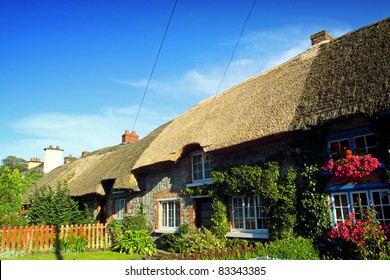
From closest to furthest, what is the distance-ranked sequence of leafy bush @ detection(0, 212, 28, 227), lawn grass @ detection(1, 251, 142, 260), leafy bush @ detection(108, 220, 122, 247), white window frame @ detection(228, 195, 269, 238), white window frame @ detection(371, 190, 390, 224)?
white window frame @ detection(371, 190, 390, 224) → white window frame @ detection(228, 195, 269, 238) → lawn grass @ detection(1, 251, 142, 260) → leafy bush @ detection(108, 220, 122, 247) → leafy bush @ detection(0, 212, 28, 227)

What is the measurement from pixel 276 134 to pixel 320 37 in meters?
6.85

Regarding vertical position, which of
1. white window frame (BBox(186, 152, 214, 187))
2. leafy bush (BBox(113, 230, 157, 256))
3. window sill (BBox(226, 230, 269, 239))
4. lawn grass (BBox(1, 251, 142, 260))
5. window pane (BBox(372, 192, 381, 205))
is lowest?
lawn grass (BBox(1, 251, 142, 260))

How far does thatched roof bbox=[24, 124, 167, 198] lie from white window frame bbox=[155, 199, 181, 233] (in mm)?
1969

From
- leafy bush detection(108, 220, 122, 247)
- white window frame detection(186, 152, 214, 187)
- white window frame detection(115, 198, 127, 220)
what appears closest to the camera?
white window frame detection(186, 152, 214, 187)

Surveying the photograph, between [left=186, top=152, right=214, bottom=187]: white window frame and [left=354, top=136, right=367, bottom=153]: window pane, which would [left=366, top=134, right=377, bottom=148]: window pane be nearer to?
[left=354, top=136, right=367, bottom=153]: window pane

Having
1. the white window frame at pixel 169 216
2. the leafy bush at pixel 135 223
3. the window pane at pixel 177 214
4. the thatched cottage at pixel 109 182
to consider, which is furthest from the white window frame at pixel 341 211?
the thatched cottage at pixel 109 182

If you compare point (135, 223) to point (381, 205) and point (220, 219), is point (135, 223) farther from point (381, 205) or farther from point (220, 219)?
point (381, 205)

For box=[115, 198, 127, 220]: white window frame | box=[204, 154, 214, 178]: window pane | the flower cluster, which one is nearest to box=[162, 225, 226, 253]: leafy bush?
box=[204, 154, 214, 178]: window pane

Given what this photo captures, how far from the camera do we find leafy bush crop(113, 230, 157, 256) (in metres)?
12.9

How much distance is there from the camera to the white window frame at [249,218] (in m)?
10.3

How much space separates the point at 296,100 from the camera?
10031 millimetres

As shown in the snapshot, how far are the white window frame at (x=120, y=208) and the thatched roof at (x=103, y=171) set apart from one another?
1.10 m

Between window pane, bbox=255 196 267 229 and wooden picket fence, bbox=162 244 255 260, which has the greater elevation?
window pane, bbox=255 196 267 229
